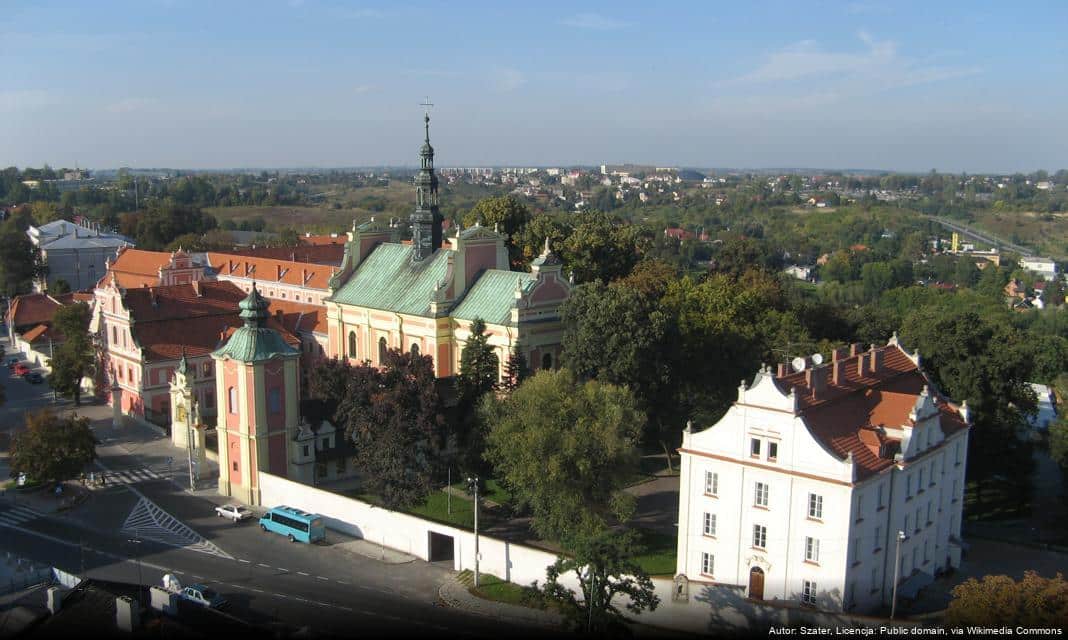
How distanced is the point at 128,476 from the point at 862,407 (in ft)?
111

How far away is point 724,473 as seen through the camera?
31781 millimetres

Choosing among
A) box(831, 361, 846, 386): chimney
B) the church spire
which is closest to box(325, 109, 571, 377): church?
the church spire

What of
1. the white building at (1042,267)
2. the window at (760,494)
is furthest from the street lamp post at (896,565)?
the white building at (1042,267)

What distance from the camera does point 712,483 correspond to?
105 ft

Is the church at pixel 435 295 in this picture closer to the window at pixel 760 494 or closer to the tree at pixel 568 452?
the tree at pixel 568 452

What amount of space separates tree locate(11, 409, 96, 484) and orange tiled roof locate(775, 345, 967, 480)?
3104 cm

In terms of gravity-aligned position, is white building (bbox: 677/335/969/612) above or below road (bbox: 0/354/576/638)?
above

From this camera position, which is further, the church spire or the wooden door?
the church spire

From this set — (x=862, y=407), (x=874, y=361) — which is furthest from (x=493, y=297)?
(x=862, y=407)

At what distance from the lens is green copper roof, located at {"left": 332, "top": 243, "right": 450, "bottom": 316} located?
54.1 metres

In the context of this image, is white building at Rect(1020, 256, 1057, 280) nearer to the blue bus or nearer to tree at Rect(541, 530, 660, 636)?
the blue bus

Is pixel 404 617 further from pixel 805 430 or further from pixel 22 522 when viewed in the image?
pixel 22 522

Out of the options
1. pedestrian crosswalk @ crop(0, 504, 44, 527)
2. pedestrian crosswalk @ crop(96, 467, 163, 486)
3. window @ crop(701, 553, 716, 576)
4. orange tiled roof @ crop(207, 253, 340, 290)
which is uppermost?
orange tiled roof @ crop(207, 253, 340, 290)

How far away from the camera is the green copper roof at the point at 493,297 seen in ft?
165
